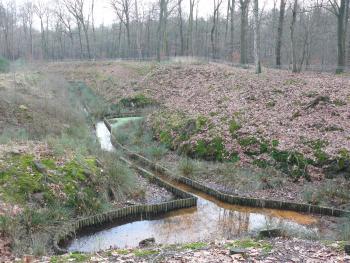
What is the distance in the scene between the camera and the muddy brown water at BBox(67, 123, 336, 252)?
925cm

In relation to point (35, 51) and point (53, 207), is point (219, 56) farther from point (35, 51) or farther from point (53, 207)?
point (53, 207)

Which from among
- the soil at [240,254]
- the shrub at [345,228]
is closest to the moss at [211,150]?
the shrub at [345,228]

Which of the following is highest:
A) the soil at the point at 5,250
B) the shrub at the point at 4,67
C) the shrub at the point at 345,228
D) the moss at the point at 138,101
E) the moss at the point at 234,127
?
the shrub at the point at 4,67

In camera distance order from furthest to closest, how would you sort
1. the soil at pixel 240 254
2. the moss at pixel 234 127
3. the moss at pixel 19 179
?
the moss at pixel 234 127 → the moss at pixel 19 179 → the soil at pixel 240 254

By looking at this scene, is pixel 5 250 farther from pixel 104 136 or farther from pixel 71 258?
pixel 104 136

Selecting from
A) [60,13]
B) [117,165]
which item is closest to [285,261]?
[117,165]

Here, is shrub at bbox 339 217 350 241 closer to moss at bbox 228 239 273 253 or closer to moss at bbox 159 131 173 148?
moss at bbox 228 239 273 253

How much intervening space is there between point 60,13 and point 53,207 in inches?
2140

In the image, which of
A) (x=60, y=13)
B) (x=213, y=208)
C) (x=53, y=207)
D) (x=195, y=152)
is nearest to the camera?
(x=53, y=207)

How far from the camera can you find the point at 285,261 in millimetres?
6145

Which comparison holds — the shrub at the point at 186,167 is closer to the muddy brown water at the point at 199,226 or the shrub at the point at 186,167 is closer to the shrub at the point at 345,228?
the muddy brown water at the point at 199,226

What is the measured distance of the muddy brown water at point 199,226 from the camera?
30.3ft

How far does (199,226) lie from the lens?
10328 millimetres

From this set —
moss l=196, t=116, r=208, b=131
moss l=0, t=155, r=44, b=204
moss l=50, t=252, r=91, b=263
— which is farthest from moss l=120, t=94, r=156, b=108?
moss l=50, t=252, r=91, b=263
